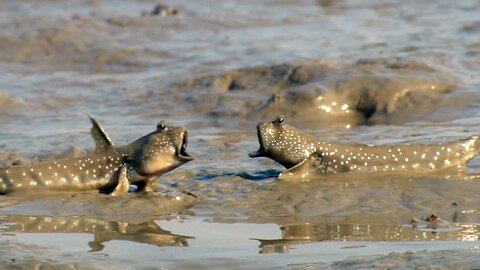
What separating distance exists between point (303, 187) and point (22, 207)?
5.14 feet

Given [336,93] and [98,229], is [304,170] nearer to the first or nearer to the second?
[98,229]

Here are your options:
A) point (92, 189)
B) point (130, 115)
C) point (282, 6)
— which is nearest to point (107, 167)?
point (92, 189)

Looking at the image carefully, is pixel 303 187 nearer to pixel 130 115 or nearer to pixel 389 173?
pixel 389 173

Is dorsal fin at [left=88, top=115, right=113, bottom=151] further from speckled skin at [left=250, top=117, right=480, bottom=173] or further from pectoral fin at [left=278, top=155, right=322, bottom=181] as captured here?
pectoral fin at [left=278, top=155, right=322, bottom=181]

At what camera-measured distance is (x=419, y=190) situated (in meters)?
6.71

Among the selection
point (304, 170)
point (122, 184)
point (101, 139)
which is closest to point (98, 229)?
point (122, 184)

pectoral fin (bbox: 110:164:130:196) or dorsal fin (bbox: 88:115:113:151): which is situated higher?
dorsal fin (bbox: 88:115:113:151)

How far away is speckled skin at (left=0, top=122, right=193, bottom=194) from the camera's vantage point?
682cm

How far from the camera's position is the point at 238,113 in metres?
9.59

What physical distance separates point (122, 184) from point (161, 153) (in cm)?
28

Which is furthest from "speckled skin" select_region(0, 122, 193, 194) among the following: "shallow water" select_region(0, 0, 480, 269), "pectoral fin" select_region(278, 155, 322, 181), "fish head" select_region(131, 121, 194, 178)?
"pectoral fin" select_region(278, 155, 322, 181)

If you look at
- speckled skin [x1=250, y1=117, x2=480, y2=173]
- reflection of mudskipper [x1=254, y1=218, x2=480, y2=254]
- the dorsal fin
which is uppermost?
the dorsal fin

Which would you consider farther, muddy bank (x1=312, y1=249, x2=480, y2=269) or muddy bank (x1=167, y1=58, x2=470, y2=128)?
muddy bank (x1=167, y1=58, x2=470, y2=128)

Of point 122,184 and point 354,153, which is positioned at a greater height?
point 354,153
